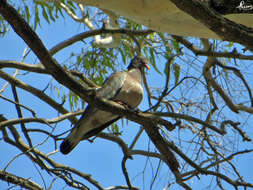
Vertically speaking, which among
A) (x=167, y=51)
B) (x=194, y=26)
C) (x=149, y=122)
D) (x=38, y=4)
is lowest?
(x=149, y=122)

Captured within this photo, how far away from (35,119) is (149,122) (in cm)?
74

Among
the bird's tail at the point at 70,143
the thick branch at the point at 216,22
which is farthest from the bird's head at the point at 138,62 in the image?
the thick branch at the point at 216,22

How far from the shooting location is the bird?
9.09 ft

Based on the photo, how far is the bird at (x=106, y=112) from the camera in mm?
2770

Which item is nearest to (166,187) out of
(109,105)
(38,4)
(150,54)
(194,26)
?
(109,105)

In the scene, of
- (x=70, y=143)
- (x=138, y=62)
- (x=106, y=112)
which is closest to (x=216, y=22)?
(x=106, y=112)

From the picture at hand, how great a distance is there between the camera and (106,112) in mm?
2879

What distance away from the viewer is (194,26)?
211 cm

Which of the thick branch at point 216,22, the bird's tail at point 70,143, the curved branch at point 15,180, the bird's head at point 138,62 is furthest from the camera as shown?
the bird's head at point 138,62

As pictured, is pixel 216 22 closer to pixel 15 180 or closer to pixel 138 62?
pixel 15 180

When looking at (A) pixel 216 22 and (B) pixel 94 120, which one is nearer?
(A) pixel 216 22

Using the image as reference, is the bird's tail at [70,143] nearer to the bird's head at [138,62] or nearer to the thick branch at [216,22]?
the bird's head at [138,62]

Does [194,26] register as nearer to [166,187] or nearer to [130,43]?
[166,187]

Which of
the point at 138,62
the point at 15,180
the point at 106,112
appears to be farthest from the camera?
Result: the point at 138,62
